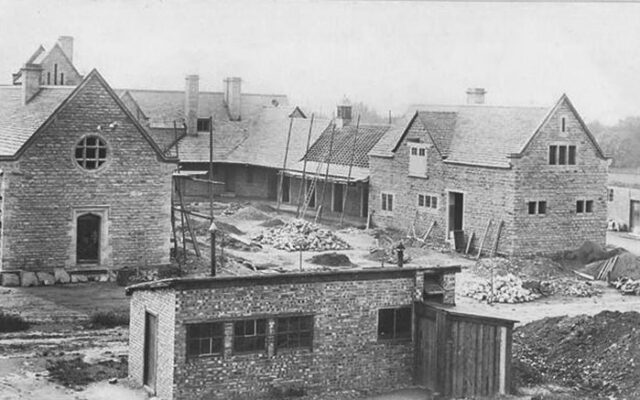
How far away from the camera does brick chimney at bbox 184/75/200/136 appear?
57781mm

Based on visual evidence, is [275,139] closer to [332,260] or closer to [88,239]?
[332,260]

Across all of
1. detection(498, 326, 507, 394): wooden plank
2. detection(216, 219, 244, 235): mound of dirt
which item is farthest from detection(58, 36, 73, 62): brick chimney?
detection(498, 326, 507, 394): wooden plank

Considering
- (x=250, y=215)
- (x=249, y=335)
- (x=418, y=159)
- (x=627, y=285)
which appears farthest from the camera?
(x=250, y=215)

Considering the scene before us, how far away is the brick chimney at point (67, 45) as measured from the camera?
51.4 meters

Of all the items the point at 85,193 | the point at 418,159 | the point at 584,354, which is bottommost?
the point at 584,354

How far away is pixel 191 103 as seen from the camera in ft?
192

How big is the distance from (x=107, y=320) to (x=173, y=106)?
34696 millimetres

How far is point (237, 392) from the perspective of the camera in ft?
66.5

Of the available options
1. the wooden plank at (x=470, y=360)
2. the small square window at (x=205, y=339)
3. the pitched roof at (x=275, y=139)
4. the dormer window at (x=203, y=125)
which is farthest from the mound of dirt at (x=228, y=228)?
the wooden plank at (x=470, y=360)

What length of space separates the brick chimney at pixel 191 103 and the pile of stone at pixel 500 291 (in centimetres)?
2890

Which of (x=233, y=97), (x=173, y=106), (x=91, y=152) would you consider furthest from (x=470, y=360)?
(x=233, y=97)

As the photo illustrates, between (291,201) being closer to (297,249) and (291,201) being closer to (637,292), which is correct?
(297,249)

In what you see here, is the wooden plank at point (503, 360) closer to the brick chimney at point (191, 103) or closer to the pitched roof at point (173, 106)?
the brick chimney at point (191, 103)

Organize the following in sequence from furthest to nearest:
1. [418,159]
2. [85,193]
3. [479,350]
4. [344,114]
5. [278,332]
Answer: [344,114], [418,159], [85,193], [479,350], [278,332]
